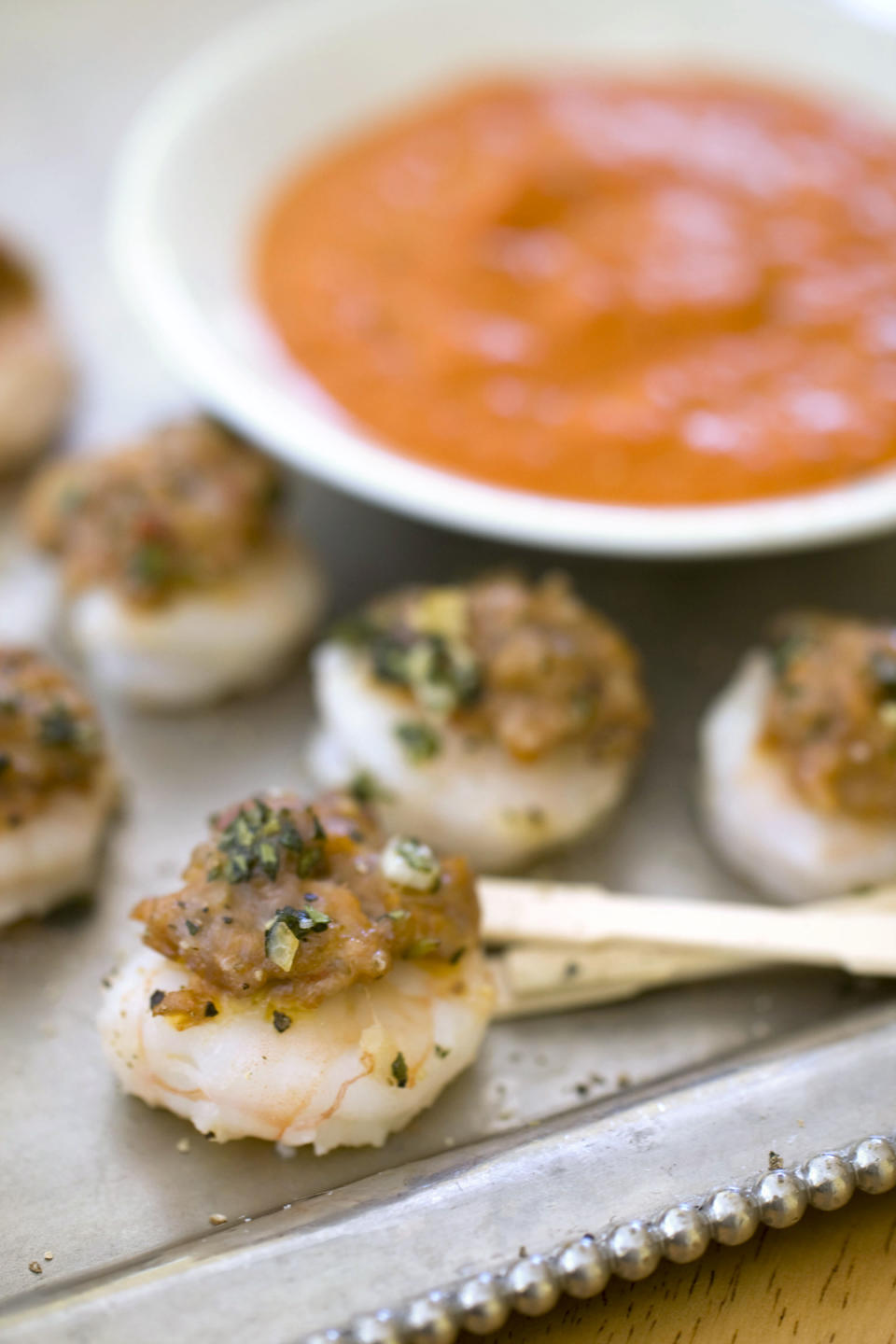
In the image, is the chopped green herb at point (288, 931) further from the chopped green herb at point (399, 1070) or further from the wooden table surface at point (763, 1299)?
the wooden table surface at point (763, 1299)

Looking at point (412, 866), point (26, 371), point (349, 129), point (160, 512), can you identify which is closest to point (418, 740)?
point (412, 866)

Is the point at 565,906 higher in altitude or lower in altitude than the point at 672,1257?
higher

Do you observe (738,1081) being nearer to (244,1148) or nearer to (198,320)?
(244,1148)

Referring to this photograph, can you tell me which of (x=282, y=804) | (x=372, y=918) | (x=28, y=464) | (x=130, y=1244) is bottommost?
(x=130, y=1244)

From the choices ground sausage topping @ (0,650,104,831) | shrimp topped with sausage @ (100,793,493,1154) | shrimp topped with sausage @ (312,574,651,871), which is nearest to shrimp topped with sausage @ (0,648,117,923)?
ground sausage topping @ (0,650,104,831)

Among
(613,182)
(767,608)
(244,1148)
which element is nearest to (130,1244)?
(244,1148)

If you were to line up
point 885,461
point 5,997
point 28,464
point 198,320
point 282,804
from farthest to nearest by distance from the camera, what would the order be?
1. point 28,464
2. point 198,320
3. point 885,461
4. point 5,997
5. point 282,804

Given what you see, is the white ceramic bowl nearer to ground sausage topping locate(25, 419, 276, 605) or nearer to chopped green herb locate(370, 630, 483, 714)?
ground sausage topping locate(25, 419, 276, 605)

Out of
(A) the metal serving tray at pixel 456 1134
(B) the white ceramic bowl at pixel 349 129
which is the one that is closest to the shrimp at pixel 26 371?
(B) the white ceramic bowl at pixel 349 129
